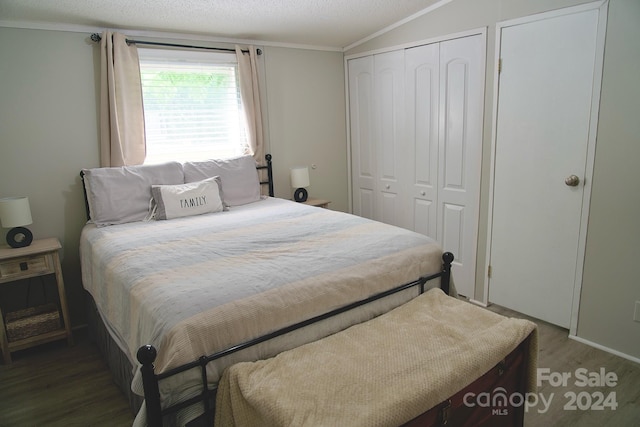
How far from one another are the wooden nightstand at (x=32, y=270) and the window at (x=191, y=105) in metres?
1.02

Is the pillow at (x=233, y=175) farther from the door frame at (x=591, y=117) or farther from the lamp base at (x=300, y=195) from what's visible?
the door frame at (x=591, y=117)

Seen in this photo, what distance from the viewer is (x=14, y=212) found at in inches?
101

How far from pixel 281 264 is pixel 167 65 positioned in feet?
7.51

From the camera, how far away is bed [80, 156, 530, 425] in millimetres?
1422

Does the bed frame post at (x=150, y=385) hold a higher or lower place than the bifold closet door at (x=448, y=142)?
lower

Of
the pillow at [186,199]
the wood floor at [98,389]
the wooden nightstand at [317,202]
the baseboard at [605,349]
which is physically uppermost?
the pillow at [186,199]

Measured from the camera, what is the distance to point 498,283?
10.2ft

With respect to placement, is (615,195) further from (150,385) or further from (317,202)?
(150,385)

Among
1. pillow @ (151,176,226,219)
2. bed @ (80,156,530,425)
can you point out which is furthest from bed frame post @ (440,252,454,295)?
pillow @ (151,176,226,219)

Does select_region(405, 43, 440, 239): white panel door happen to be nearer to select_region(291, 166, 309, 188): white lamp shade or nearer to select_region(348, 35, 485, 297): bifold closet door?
select_region(348, 35, 485, 297): bifold closet door

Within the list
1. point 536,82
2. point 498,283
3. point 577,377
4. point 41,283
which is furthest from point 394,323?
point 41,283

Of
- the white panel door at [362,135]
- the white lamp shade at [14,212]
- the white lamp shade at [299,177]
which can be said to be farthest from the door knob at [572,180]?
A: the white lamp shade at [14,212]

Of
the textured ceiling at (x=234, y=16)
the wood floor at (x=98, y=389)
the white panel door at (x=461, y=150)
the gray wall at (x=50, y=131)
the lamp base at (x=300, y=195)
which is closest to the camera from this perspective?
the wood floor at (x=98, y=389)

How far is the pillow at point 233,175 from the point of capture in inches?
130
